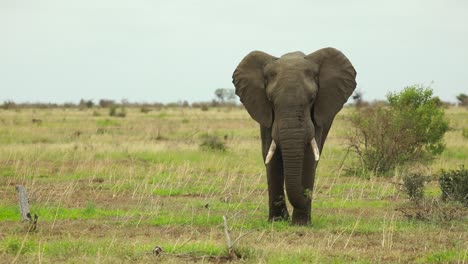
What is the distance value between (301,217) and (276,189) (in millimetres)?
734

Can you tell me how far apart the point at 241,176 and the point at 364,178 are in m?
3.00

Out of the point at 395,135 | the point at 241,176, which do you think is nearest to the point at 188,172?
the point at 241,176

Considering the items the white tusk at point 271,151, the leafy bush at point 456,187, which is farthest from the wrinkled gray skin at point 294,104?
the leafy bush at point 456,187

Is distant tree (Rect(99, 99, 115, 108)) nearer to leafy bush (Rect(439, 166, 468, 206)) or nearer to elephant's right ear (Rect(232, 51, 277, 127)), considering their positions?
leafy bush (Rect(439, 166, 468, 206))

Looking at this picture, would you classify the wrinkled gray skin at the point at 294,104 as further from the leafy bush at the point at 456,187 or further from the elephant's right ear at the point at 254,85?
the leafy bush at the point at 456,187

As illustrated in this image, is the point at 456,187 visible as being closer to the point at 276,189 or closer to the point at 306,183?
the point at 306,183

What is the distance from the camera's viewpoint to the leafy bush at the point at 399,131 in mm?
19156

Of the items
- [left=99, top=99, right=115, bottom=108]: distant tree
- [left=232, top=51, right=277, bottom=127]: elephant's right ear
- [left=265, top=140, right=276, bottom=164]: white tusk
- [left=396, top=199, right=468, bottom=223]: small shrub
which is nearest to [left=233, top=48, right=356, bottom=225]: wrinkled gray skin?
[left=232, top=51, right=277, bottom=127]: elephant's right ear

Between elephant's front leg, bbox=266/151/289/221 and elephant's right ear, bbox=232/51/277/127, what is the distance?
645 mm

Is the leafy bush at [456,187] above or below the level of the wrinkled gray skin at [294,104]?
below

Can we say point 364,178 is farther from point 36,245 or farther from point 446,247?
point 36,245

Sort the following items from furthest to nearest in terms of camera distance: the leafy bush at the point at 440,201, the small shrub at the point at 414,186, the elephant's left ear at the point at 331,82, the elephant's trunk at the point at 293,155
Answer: the small shrub at the point at 414,186, the leafy bush at the point at 440,201, the elephant's left ear at the point at 331,82, the elephant's trunk at the point at 293,155

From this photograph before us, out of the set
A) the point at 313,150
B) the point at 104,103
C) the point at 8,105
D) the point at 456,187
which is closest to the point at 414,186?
the point at 456,187

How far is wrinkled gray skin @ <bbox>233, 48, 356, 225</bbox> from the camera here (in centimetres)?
1009
